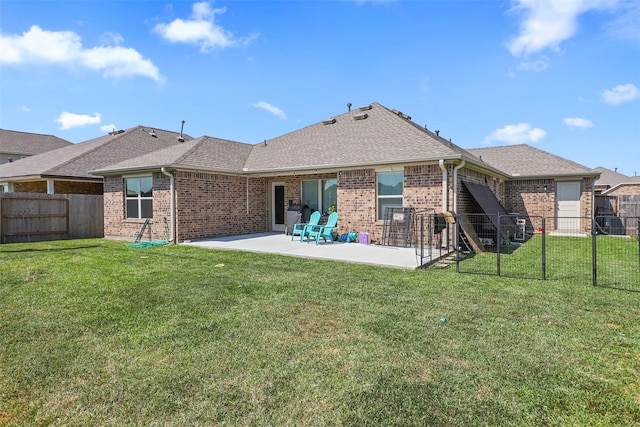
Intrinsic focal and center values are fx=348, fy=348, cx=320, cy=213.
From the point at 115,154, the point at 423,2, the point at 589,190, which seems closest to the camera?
the point at 423,2

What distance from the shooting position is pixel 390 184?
10891 millimetres

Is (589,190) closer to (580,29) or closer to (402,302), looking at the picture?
(580,29)

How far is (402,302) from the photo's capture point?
15.8 feet

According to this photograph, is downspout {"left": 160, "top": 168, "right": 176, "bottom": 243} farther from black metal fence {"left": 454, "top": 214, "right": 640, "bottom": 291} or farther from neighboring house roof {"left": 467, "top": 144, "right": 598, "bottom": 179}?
neighboring house roof {"left": 467, "top": 144, "right": 598, "bottom": 179}

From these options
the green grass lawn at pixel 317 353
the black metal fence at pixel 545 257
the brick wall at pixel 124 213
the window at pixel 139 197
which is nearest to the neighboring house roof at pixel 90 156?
the brick wall at pixel 124 213

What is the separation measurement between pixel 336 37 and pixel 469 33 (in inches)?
172

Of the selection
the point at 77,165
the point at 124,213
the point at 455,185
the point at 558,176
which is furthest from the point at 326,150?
the point at 77,165

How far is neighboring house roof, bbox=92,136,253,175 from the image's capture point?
11.8 metres

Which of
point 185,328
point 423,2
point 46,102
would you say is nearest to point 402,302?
point 185,328

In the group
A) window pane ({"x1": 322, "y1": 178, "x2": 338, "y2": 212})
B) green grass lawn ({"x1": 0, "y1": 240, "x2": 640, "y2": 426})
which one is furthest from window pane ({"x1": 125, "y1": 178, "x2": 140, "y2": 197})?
green grass lawn ({"x1": 0, "y1": 240, "x2": 640, "y2": 426})

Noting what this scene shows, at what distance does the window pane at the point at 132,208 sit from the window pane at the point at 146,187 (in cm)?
54

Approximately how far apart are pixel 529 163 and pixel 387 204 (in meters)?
10.2

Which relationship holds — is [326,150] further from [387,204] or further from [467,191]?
[467,191]

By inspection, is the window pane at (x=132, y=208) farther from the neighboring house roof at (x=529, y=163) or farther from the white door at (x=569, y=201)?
the white door at (x=569, y=201)
